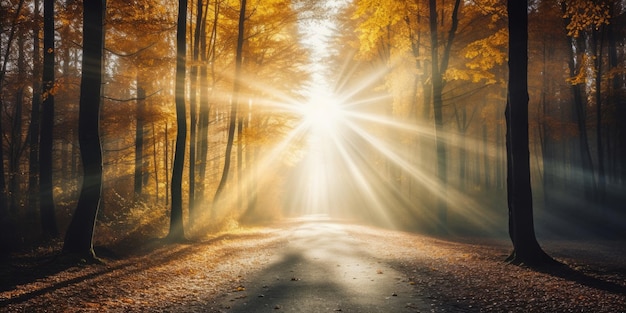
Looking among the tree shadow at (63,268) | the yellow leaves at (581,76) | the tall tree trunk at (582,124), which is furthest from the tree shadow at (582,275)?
the tall tree trunk at (582,124)

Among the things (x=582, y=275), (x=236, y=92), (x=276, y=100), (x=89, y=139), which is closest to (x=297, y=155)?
(x=276, y=100)

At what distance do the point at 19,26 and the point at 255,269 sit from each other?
12.6 metres

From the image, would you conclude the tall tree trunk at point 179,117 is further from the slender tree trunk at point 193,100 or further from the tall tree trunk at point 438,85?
the tall tree trunk at point 438,85

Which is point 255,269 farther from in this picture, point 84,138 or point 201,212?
point 201,212

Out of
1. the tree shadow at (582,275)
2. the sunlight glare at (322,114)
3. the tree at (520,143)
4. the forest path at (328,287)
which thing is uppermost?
the sunlight glare at (322,114)

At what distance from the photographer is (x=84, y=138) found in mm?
9180

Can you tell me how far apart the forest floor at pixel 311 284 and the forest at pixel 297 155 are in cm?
7

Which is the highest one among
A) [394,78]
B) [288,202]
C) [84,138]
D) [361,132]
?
[394,78]

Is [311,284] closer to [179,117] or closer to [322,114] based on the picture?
[179,117]

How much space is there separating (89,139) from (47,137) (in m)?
5.72

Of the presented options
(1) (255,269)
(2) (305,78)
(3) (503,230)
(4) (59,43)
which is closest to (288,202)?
(2) (305,78)

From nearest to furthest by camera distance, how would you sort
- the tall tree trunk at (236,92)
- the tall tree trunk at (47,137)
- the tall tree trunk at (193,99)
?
the tall tree trunk at (47,137), the tall tree trunk at (193,99), the tall tree trunk at (236,92)

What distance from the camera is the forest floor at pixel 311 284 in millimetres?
5602

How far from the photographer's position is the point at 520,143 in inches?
329
